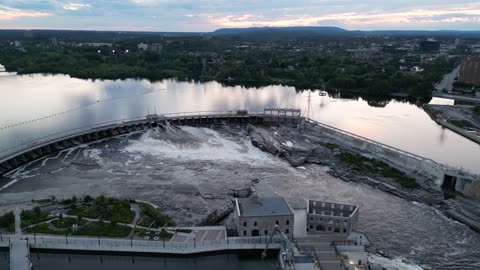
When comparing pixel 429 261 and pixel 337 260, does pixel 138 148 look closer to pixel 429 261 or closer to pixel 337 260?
pixel 337 260

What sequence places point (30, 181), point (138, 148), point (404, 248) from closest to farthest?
point (404, 248), point (30, 181), point (138, 148)

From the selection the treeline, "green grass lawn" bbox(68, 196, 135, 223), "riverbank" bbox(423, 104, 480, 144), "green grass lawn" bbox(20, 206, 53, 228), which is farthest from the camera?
the treeline

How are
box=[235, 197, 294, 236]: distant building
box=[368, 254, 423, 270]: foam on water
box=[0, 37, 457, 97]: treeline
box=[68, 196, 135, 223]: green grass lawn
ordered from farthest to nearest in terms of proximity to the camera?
1. box=[0, 37, 457, 97]: treeline
2. box=[68, 196, 135, 223]: green grass lawn
3. box=[235, 197, 294, 236]: distant building
4. box=[368, 254, 423, 270]: foam on water

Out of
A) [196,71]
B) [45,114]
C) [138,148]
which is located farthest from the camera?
[196,71]

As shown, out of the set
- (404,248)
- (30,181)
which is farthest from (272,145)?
(30,181)

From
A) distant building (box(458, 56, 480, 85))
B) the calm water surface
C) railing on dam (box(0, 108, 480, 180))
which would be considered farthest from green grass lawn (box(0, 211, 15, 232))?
distant building (box(458, 56, 480, 85))

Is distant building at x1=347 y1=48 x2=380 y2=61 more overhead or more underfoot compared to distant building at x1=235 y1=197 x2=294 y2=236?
more overhead

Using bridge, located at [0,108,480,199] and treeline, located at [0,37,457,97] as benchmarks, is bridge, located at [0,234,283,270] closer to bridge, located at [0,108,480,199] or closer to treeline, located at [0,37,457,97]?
bridge, located at [0,108,480,199]
